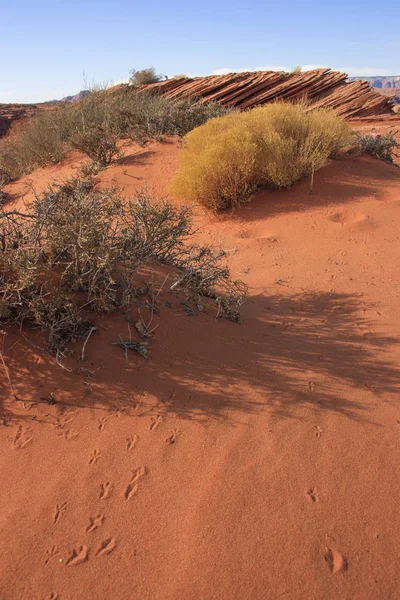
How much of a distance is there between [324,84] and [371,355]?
59.2 feet

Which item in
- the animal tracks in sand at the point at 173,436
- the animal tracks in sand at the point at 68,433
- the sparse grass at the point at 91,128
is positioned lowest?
the animal tracks in sand at the point at 173,436

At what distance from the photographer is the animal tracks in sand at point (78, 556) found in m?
1.97

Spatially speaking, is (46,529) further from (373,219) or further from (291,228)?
(373,219)

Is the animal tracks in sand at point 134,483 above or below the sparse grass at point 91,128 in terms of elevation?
below

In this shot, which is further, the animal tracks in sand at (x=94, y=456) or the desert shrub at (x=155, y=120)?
the desert shrub at (x=155, y=120)

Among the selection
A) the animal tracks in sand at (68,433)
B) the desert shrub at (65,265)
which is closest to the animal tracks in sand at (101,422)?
the animal tracks in sand at (68,433)

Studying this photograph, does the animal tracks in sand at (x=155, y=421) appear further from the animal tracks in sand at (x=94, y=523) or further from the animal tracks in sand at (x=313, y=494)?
the animal tracks in sand at (x=313, y=494)

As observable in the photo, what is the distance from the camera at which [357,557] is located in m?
2.05

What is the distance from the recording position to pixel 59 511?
2.20 m

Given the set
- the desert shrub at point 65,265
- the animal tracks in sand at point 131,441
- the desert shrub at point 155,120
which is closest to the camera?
the animal tracks in sand at point 131,441

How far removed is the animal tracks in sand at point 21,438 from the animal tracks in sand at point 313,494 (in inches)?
64.9

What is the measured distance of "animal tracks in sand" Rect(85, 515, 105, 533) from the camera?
2102 mm

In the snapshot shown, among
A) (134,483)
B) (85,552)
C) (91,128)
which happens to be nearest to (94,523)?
(85,552)

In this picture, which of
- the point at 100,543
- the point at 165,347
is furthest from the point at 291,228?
the point at 100,543
